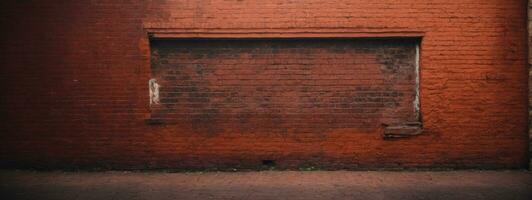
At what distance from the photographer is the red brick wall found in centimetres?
677

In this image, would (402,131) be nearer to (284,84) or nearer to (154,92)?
(284,84)

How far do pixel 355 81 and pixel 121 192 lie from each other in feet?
12.7

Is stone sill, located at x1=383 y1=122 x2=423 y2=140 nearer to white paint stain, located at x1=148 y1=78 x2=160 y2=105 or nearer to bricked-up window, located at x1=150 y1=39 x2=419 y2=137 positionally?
bricked-up window, located at x1=150 y1=39 x2=419 y2=137

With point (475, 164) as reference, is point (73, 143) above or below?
above

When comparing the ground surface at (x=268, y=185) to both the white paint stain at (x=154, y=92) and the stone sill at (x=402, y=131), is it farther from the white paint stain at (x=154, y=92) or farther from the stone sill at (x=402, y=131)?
the white paint stain at (x=154, y=92)

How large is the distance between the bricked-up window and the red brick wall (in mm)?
212

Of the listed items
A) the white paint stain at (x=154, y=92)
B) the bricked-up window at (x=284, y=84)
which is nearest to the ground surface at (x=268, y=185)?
the bricked-up window at (x=284, y=84)

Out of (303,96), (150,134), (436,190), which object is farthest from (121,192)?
(436,190)

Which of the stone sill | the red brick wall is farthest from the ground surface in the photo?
the stone sill

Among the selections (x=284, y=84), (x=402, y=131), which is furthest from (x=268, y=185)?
(x=402, y=131)

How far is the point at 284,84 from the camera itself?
6.97 m

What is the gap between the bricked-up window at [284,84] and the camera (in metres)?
6.94

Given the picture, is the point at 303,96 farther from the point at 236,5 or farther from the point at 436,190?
the point at 436,190

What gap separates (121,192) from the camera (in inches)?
222
